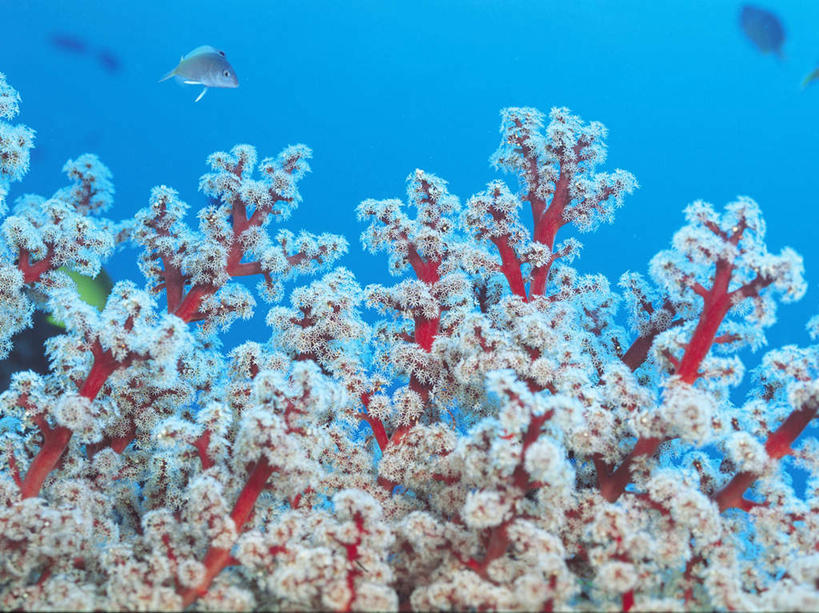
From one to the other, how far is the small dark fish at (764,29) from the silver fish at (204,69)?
12.6 meters

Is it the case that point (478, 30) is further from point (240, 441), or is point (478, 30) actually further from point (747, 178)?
point (240, 441)

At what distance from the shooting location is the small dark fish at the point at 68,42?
24.9 metres

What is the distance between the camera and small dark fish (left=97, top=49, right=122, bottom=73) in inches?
1027

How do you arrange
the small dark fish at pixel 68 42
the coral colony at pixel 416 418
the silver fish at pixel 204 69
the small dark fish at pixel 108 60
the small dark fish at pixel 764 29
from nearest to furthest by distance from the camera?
the coral colony at pixel 416 418 → the silver fish at pixel 204 69 → the small dark fish at pixel 764 29 → the small dark fish at pixel 68 42 → the small dark fish at pixel 108 60

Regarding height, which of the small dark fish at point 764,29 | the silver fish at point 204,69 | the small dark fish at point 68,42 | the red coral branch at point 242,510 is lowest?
the red coral branch at point 242,510

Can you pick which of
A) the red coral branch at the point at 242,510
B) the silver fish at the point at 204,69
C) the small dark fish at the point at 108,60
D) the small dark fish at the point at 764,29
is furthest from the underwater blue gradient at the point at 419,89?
the red coral branch at the point at 242,510

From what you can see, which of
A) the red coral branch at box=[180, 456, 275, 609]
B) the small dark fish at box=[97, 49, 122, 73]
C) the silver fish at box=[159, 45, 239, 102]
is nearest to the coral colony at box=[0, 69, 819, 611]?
the red coral branch at box=[180, 456, 275, 609]

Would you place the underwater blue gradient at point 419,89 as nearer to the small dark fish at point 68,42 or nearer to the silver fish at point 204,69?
the small dark fish at point 68,42

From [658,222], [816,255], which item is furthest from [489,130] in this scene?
[816,255]

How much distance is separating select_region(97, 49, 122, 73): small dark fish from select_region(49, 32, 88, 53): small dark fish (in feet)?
2.22

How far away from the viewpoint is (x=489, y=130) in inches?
1266

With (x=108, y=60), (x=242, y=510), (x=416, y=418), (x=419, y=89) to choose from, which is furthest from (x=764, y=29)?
(x=108, y=60)

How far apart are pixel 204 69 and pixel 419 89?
26458mm

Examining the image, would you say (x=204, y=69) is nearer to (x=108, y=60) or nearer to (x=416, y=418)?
(x=416, y=418)
